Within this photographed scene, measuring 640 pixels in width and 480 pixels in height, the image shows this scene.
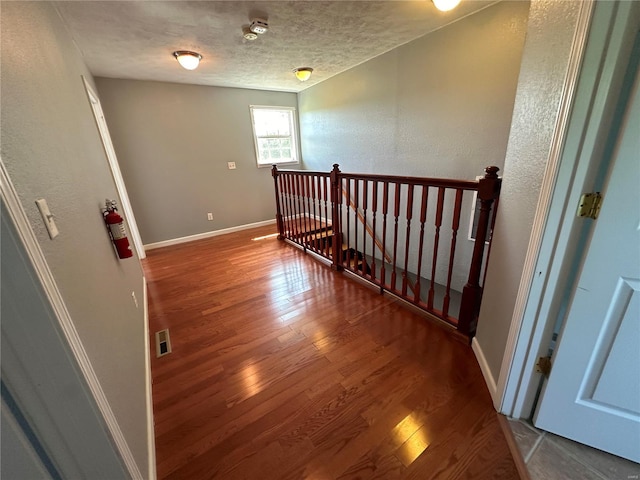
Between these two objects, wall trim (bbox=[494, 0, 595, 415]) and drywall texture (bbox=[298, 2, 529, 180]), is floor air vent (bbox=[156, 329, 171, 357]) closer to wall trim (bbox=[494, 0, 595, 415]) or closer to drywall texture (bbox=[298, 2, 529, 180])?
wall trim (bbox=[494, 0, 595, 415])

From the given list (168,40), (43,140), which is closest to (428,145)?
(168,40)

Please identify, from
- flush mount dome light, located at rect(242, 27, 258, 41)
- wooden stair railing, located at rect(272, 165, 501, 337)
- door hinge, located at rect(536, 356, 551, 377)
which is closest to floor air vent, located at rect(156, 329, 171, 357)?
wooden stair railing, located at rect(272, 165, 501, 337)

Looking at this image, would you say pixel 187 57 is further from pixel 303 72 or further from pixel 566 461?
pixel 566 461

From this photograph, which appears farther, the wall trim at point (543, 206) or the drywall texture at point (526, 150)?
the drywall texture at point (526, 150)

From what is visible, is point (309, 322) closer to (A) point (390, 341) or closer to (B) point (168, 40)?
(A) point (390, 341)

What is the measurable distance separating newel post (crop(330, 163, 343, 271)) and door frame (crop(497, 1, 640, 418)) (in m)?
1.70

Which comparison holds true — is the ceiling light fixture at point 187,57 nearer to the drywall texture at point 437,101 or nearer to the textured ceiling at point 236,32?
the textured ceiling at point 236,32

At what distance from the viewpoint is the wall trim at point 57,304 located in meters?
0.54

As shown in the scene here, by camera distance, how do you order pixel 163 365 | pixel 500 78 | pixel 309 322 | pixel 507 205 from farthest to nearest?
pixel 500 78
pixel 309 322
pixel 163 365
pixel 507 205

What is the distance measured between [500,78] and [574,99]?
1.78 meters

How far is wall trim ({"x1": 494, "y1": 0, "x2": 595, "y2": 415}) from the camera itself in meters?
0.79

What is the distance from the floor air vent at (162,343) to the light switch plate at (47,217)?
51.1 inches

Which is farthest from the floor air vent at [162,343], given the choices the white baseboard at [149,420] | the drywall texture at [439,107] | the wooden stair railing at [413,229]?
the drywall texture at [439,107]

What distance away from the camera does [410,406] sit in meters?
1.30
